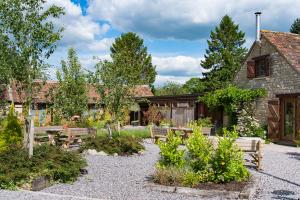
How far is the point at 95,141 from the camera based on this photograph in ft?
42.2

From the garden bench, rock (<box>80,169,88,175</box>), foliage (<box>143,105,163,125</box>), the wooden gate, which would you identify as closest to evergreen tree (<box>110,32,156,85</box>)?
foliage (<box>143,105,163,125</box>)

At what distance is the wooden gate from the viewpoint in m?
18.5

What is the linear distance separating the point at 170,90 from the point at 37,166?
47.1 m

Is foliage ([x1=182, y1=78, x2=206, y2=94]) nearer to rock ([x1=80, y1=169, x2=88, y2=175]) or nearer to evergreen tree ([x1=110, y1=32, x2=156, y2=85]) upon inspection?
evergreen tree ([x1=110, y1=32, x2=156, y2=85])

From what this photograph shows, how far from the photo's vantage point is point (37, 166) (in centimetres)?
805

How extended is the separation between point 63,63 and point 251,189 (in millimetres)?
15551

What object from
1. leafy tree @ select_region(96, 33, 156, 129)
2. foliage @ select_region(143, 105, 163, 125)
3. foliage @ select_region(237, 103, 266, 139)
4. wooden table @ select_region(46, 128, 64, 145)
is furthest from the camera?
foliage @ select_region(143, 105, 163, 125)

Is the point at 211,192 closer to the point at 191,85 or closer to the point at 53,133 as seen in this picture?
the point at 53,133

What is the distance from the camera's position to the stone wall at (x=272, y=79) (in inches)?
715

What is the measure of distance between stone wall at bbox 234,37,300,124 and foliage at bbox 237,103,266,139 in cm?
38

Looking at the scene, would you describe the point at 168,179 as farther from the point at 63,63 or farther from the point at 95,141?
the point at 63,63

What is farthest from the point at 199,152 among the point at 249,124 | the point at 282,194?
the point at 249,124

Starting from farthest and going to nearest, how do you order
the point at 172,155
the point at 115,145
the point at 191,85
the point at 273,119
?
1. the point at 191,85
2. the point at 273,119
3. the point at 115,145
4. the point at 172,155

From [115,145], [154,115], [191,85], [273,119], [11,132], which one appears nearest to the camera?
[11,132]
